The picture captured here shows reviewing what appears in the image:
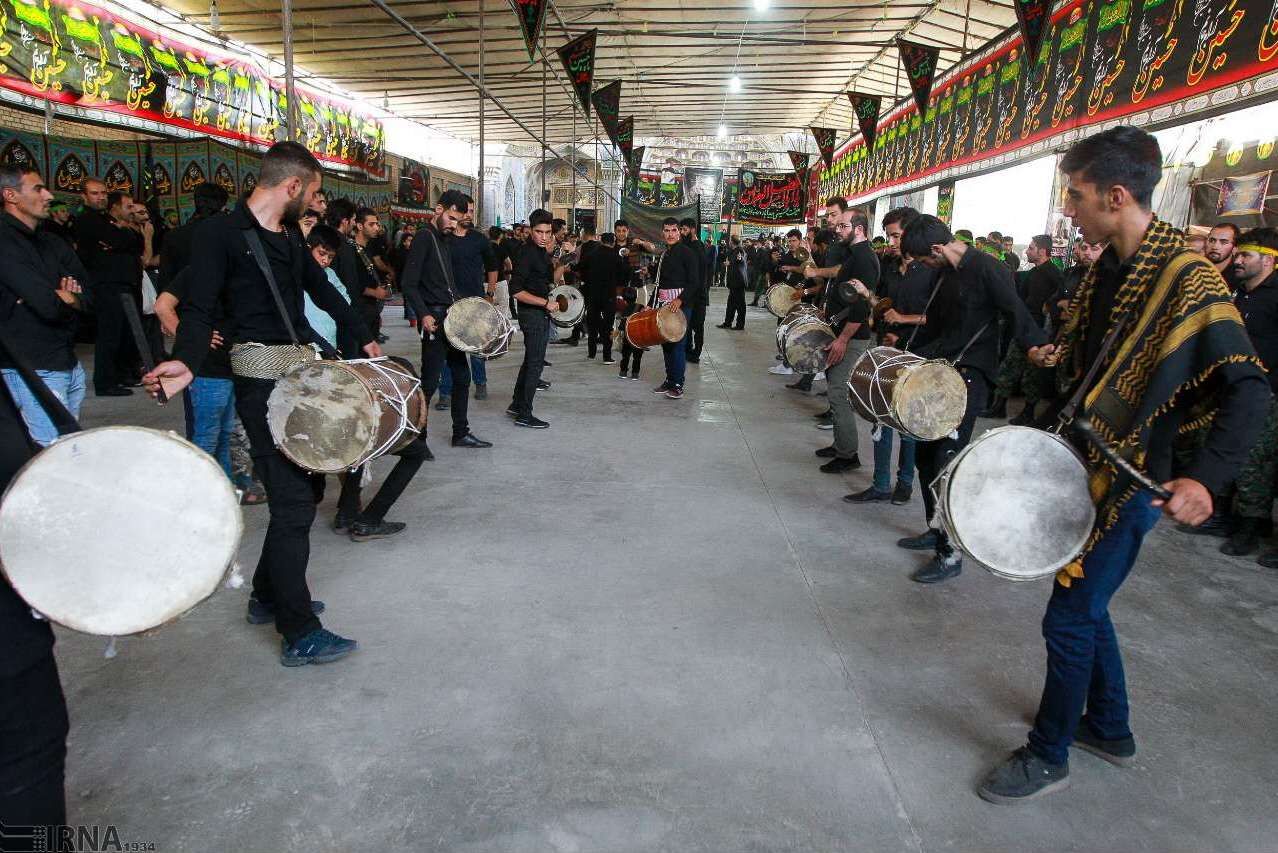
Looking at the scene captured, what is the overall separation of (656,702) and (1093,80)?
9.91 meters

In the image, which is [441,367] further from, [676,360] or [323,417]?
[676,360]

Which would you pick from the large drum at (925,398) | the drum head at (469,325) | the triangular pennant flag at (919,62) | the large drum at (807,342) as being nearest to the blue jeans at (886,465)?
the large drum at (925,398)

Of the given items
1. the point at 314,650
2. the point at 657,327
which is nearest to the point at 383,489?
the point at 314,650

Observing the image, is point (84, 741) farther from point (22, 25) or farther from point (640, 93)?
point (640, 93)

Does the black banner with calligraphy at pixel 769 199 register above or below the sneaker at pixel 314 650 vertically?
above

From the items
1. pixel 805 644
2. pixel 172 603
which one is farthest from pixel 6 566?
pixel 805 644

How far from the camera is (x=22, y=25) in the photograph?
8.61m

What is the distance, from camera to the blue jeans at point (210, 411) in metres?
3.80

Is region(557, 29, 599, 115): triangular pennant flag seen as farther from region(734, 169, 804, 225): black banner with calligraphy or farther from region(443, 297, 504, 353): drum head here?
region(734, 169, 804, 225): black banner with calligraphy

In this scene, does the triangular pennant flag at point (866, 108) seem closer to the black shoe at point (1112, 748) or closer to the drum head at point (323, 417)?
the drum head at point (323, 417)

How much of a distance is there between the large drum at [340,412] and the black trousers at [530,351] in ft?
8.98

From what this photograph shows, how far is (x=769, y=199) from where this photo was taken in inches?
916

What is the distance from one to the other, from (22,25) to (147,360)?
31.0 feet

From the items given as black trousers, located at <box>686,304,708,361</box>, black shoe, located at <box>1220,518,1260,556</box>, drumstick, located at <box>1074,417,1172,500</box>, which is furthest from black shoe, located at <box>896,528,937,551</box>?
black trousers, located at <box>686,304,708,361</box>
